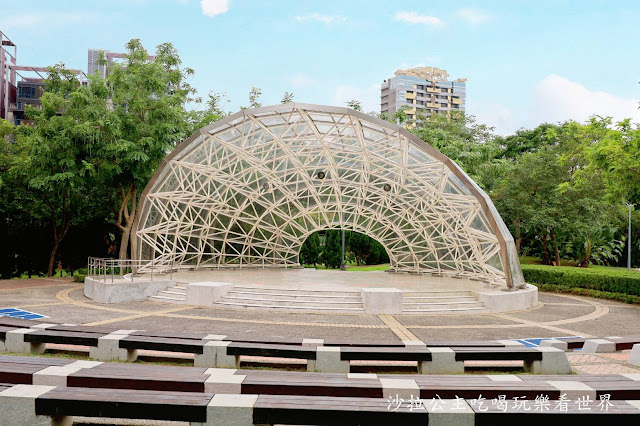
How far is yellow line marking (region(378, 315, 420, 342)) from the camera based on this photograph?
480 inches

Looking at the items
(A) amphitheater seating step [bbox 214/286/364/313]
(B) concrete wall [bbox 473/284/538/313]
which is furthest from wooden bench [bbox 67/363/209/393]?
(B) concrete wall [bbox 473/284/538/313]

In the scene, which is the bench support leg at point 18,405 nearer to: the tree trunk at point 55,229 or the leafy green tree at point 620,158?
the leafy green tree at point 620,158

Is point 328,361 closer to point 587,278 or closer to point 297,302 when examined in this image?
point 297,302

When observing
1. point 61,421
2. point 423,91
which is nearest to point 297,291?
point 61,421

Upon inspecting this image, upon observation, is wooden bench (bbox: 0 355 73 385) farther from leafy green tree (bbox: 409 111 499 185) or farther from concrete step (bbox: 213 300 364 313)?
leafy green tree (bbox: 409 111 499 185)

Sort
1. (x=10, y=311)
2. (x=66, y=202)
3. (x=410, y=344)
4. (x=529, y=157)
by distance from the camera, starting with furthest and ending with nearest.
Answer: (x=529, y=157), (x=66, y=202), (x=10, y=311), (x=410, y=344)

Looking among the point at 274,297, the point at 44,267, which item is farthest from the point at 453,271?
the point at 44,267

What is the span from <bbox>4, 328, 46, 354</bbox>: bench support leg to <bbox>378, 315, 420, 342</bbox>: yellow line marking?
8091 millimetres

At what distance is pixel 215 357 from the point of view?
7914mm

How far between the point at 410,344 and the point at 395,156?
1499 centimetres

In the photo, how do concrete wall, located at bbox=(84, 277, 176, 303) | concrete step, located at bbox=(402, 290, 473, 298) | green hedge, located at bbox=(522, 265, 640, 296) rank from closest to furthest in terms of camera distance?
concrete wall, located at bbox=(84, 277, 176, 303) → concrete step, located at bbox=(402, 290, 473, 298) → green hedge, located at bbox=(522, 265, 640, 296)

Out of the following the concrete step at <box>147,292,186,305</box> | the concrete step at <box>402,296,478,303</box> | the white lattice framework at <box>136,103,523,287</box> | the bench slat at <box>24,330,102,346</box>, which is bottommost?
the concrete step at <box>147,292,186,305</box>

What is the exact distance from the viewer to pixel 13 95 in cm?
6931

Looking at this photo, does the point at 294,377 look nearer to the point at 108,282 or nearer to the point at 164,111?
the point at 108,282
